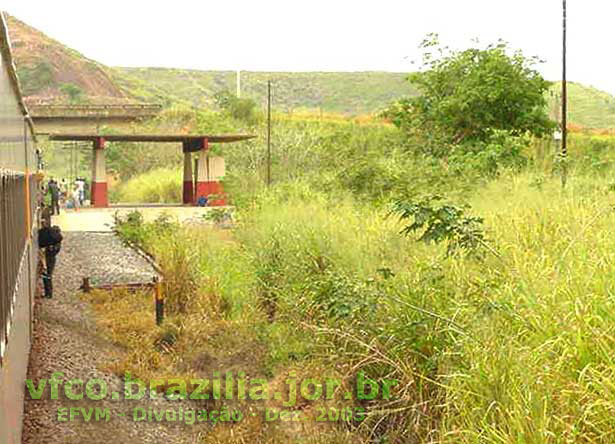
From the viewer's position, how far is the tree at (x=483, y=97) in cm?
2345

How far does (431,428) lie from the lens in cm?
571

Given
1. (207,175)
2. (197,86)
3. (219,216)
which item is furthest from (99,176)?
(197,86)

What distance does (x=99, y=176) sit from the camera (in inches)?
1217

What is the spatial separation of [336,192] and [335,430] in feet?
32.9

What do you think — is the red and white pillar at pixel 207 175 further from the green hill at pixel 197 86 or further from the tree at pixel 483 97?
the green hill at pixel 197 86

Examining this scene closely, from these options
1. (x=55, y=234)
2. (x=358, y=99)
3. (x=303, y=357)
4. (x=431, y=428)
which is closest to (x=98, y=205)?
(x=55, y=234)

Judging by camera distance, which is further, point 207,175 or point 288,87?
point 288,87

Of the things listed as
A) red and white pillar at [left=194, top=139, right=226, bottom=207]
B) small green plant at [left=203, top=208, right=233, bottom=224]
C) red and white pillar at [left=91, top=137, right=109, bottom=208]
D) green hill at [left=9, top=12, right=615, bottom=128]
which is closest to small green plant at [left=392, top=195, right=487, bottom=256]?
small green plant at [left=203, top=208, right=233, bottom=224]

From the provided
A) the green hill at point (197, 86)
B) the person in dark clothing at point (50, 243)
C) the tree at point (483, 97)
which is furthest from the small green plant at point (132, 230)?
the green hill at point (197, 86)

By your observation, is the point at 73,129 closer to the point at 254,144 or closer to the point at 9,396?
the point at 254,144

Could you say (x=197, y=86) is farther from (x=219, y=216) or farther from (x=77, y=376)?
(x=77, y=376)

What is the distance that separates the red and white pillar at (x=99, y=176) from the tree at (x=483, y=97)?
11630 mm

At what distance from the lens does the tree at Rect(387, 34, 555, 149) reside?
23453mm

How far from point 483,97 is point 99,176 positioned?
46.2ft
